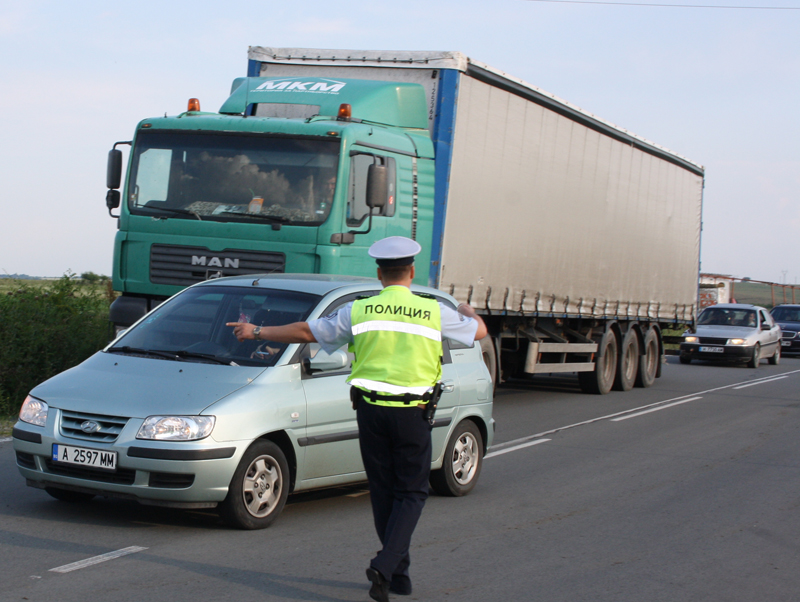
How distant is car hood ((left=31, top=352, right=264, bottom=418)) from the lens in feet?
19.1

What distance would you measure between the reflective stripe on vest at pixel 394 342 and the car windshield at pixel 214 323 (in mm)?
1688

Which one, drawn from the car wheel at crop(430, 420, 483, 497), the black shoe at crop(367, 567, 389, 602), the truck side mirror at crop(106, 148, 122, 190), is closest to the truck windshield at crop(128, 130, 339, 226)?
the truck side mirror at crop(106, 148, 122, 190)

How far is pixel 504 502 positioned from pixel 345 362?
198 cm

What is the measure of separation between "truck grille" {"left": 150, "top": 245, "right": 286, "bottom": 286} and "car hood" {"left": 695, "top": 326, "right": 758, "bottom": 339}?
18217 millimetres

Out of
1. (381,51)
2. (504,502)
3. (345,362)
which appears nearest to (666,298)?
(381,51)

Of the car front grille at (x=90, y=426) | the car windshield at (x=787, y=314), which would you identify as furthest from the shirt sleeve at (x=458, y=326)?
the car windshield at (x=787, y=314)

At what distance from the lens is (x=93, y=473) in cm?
582

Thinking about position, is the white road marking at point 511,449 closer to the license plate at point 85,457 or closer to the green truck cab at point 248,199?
the green truck cab at point 248,199

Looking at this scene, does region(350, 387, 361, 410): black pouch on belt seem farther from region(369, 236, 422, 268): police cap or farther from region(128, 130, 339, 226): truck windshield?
region(128, 130, 339, 226): truck windshield

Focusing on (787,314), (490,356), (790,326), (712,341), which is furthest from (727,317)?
(490,356)

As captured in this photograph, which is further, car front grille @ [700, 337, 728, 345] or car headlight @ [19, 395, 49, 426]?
car front grille @ [700, 337, 728, 345]

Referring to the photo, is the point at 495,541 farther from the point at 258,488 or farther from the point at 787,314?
the point at 787,314

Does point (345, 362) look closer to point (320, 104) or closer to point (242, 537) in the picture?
point (242, 537)

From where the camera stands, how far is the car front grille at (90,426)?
579 cm
